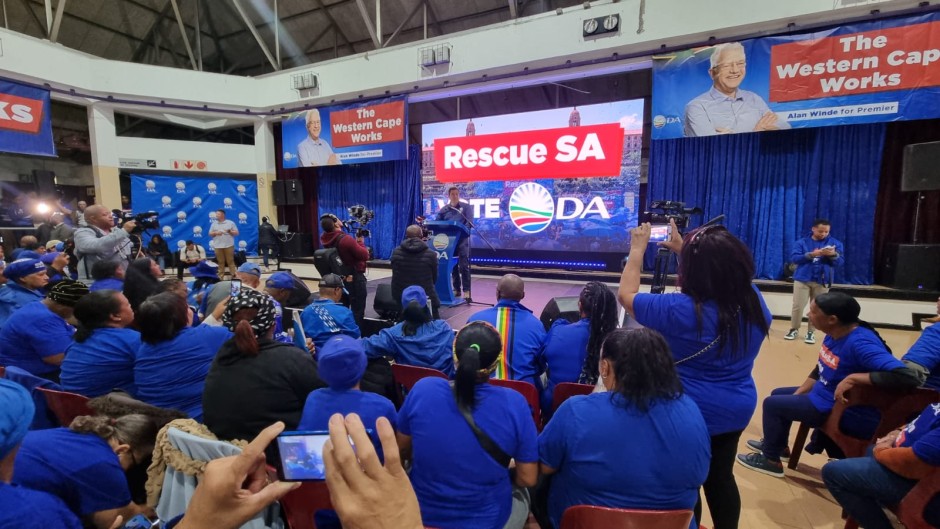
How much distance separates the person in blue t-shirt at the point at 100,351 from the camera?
188 centimetres

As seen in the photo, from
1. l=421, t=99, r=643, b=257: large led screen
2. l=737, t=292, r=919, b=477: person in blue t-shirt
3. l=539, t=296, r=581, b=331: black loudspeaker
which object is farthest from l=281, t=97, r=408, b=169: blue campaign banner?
l=737, t=292, r=919, b=477: person in blue t-shirt

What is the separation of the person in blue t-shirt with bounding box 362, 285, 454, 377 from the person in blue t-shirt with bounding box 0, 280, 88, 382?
164 cm

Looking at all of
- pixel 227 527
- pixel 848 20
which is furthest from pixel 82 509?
pixel 848 20

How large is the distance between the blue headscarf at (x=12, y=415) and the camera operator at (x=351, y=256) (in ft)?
10.8

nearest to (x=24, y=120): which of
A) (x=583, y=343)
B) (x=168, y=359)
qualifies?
(x=168, y=359)

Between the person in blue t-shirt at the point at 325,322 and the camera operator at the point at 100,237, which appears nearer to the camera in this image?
the person in blue t-shirt at the point at 325,322

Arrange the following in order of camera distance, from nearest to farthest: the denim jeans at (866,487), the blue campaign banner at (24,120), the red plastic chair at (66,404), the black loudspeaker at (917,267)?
the denim jeans at (866,487)
the red plastic chair at (66,404)
the black loudspeaker at (917,267)
the blue campaign banner at (24,120)

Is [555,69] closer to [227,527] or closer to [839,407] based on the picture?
[839,407]

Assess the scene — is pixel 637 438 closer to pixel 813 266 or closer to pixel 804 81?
pixel 813 266

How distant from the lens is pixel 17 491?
727 mm

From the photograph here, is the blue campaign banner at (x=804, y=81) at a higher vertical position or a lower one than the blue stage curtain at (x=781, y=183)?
higher

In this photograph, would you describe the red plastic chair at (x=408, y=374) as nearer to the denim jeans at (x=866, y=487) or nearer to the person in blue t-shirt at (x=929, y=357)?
the denim jeans at (x=866, y=487)

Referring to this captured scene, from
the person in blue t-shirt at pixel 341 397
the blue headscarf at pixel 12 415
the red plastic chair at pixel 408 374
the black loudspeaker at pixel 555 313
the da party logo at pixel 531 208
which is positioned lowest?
the red plastic chair at pixel 408 374

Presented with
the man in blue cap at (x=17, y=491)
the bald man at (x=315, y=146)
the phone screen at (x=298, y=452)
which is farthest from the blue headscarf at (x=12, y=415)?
the bald man at (x=315, y=146)
